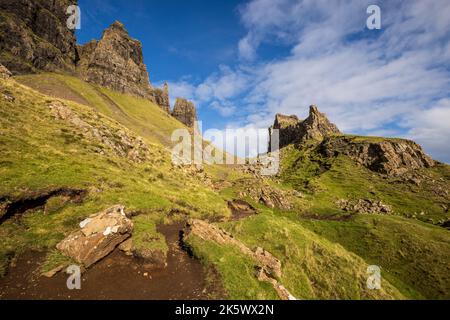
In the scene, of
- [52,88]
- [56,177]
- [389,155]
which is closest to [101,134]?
[56,177]

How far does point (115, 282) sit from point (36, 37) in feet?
648

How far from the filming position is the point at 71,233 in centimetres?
2080

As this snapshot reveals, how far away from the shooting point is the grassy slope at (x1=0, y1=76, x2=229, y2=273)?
21506 millimetres

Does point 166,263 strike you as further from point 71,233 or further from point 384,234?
point 384,234

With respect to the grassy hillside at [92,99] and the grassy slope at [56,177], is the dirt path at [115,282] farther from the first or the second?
the grassy hillside at [92,99]

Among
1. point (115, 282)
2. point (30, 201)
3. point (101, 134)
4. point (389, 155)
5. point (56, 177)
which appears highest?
point (389, 155)

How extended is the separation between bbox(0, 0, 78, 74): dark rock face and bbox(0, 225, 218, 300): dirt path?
492 ft

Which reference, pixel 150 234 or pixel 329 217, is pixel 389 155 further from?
pixel 150 234

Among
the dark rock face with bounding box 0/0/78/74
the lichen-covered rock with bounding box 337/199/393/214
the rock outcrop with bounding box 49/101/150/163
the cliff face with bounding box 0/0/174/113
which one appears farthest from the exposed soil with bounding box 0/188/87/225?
the dark rock face with bounding box 0/0/78/74

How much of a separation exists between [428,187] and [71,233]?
424 feet

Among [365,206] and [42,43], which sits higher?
[42,43]

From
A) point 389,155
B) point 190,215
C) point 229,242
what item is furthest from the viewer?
point 389,155

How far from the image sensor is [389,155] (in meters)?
124

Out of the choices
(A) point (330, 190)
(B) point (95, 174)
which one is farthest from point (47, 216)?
(A) point (330, 190)
